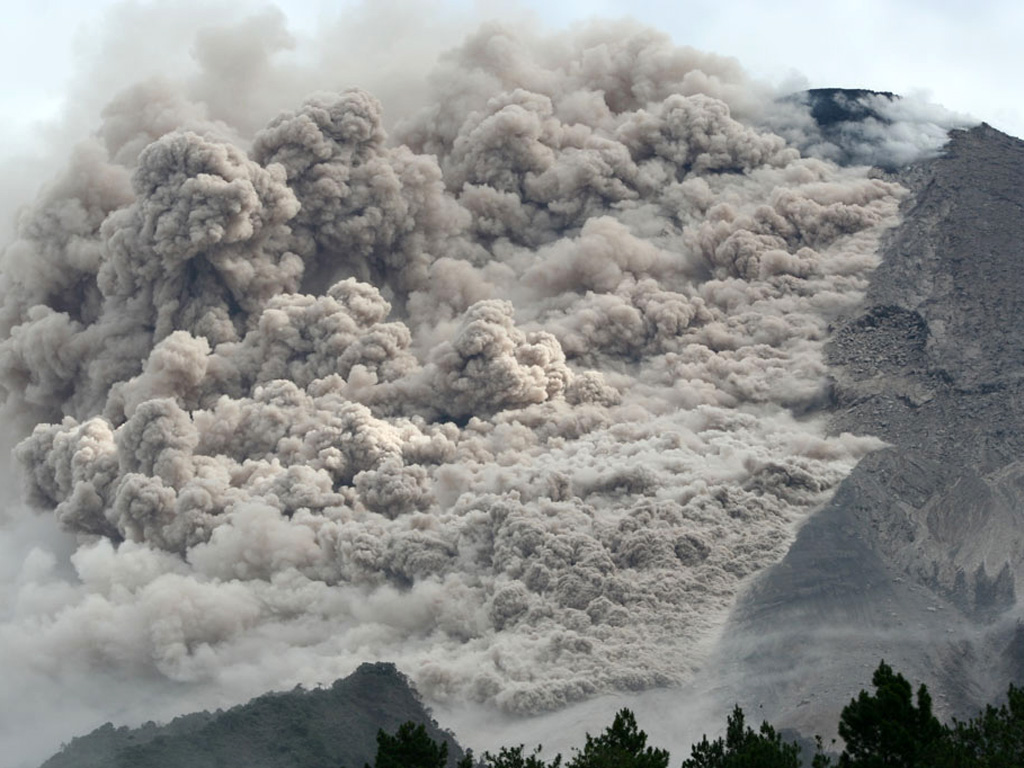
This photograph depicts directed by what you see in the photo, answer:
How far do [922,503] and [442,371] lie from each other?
1682 cm

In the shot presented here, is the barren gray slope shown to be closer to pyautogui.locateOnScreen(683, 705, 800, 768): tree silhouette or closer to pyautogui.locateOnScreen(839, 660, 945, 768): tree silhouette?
pyautogui.locateOnScreen(683, 705, 800, 768): tree silhouette

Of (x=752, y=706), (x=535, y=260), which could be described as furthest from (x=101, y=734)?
(x=535, y=260)

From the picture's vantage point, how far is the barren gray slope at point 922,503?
174 feet

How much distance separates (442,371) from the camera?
217 ft

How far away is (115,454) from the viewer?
64.8m

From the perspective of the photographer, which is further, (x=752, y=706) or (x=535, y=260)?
(x=535, y=260)

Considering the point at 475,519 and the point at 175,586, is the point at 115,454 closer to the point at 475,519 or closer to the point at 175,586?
the point at 175,586

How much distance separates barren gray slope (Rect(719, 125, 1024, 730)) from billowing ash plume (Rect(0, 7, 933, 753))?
1.41m

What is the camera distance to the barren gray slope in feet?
174

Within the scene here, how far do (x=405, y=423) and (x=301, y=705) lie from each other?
14682 mm

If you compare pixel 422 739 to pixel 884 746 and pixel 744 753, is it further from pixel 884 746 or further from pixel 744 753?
pixel 884 746

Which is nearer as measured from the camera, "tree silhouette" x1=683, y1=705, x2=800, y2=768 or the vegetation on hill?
the vegetation on hill

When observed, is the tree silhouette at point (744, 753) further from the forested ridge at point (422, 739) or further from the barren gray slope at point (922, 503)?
the barren gray slope at point (922, 503)

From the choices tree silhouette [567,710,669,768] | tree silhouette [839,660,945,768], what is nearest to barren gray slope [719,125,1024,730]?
tree silhouette [567,710,669,768]
